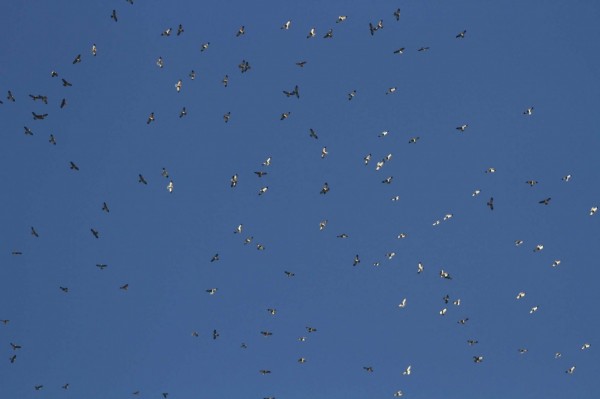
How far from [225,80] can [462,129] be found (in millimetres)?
25635

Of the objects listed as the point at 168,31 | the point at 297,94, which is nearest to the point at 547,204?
the point at 297,94

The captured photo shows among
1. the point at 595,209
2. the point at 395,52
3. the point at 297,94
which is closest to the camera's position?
the point at 297,94

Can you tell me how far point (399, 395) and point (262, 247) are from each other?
21.5 metres

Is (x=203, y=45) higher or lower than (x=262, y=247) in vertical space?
higher

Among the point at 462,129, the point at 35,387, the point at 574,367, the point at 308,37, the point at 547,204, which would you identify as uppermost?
the point at 308,37

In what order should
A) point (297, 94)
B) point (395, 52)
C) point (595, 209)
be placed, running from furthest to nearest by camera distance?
point (595, 209) → point (395, 52) → point (297, 94)

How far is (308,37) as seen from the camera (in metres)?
77.1

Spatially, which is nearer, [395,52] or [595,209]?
[395,52]

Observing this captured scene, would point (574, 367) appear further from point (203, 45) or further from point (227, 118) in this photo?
point (203, 45)

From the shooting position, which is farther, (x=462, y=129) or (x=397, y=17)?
(x=462, y=129)

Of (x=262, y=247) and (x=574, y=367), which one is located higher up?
(x=262, y=247)

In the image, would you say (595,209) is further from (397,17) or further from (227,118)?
(227,118)

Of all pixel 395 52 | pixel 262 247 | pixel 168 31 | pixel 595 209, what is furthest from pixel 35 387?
pixel 595 209

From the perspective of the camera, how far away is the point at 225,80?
76875mm
